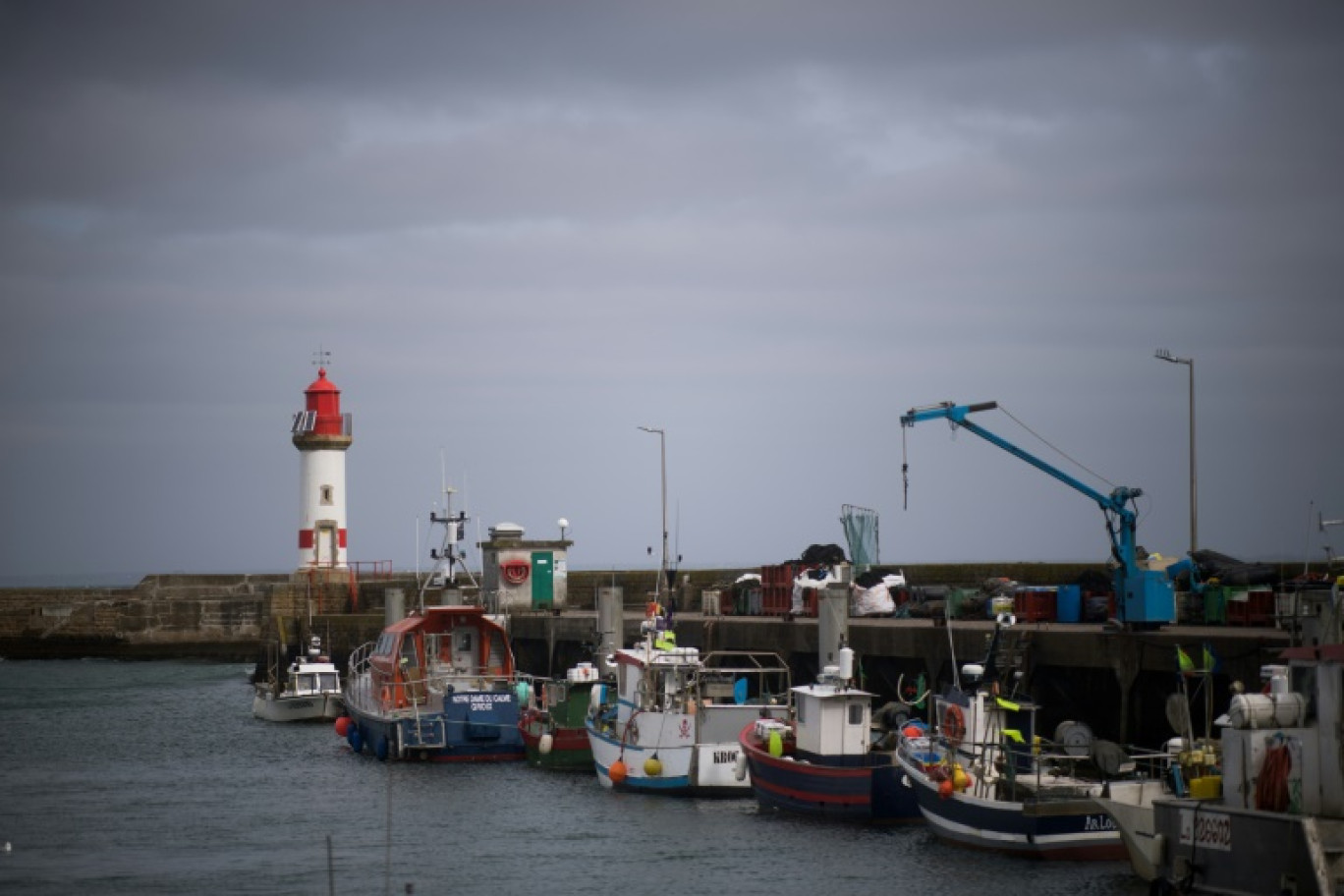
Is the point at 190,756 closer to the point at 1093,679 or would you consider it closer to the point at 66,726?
the point at 66,726

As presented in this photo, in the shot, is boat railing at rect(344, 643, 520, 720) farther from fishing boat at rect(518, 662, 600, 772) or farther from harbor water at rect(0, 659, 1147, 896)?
fishing boat at rect(518, 662, 600, 772)

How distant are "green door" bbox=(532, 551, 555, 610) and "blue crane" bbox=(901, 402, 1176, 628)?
17863 mm

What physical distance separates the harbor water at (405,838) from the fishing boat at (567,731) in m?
0.43

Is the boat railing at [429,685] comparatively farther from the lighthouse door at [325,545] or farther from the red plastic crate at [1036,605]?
the lighthouse door at [325,545]

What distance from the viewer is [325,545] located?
73375 mm

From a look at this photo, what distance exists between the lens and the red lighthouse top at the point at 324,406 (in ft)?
242

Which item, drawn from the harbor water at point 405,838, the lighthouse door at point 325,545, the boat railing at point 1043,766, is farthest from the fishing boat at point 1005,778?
the lighthouse door at point 325,545

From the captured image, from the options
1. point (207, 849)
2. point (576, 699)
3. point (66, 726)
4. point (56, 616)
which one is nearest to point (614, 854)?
point (207, 849)

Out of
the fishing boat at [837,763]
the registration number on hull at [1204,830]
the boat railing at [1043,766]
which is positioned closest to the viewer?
the registration number on hull at [1204,830]

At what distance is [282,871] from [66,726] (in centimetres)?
2615

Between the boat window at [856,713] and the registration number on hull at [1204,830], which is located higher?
the boat window at [856,713]

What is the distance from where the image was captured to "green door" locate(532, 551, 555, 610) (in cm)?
6016

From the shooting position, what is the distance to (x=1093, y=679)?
1344 inches

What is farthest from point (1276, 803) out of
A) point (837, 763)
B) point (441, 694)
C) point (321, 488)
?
point (321, 488)
